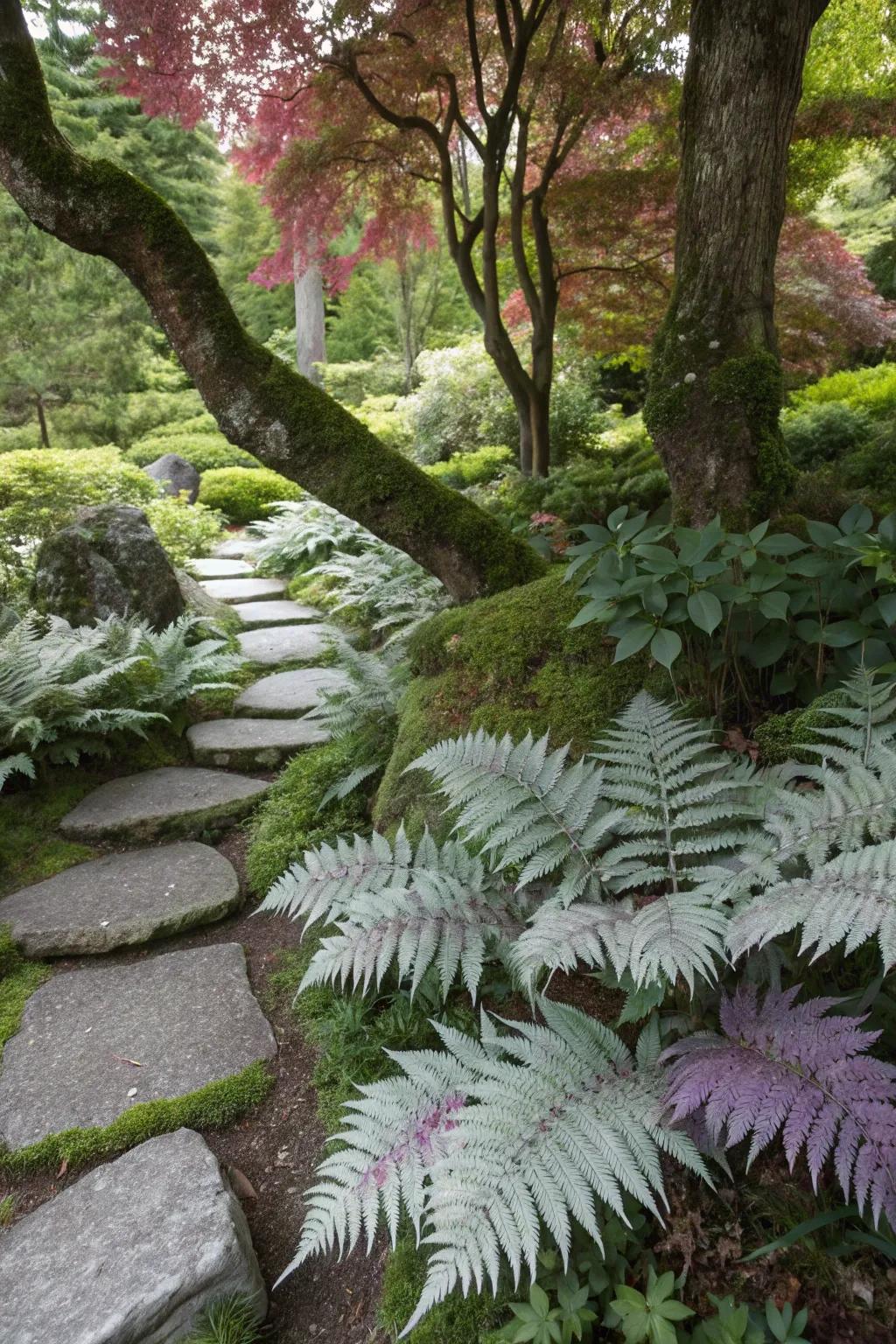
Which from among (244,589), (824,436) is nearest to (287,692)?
(244,589)

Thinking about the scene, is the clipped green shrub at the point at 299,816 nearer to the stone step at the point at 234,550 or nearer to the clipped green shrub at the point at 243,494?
the stone step at the point at 234,550

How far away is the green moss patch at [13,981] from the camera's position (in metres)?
2.40

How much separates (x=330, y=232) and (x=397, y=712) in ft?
14.9

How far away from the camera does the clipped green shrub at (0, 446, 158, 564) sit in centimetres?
693

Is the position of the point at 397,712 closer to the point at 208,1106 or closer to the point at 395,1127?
the point at 208,1106

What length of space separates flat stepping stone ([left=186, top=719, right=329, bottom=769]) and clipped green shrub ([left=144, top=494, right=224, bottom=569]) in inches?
137

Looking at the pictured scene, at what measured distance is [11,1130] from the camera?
2.01 metres

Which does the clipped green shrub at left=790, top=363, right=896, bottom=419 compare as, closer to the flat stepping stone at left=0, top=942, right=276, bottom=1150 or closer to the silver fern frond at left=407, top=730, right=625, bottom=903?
the silver fern frond at left=407, top=730, right=625, bottom=903

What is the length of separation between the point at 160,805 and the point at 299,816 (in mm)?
720

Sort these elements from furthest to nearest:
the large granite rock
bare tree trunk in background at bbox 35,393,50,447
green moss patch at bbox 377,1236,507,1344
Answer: bare tree trunk in background at bbox 35,393,50,447 < the large granite rock < green moss patch at bbox 377,1236,507,1344

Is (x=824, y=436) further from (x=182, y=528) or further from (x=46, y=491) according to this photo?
(x=46, y=491)

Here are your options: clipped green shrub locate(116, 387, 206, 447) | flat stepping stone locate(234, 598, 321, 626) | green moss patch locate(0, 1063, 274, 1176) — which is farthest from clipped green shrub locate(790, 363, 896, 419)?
clipped green shrub locate(116, 387, 206, 447)

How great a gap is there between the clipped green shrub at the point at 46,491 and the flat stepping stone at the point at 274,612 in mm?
1462

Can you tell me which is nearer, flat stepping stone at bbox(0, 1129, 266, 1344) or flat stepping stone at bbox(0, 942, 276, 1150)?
flat stepping stone at bbox(0, 1129, 266, 1344)
